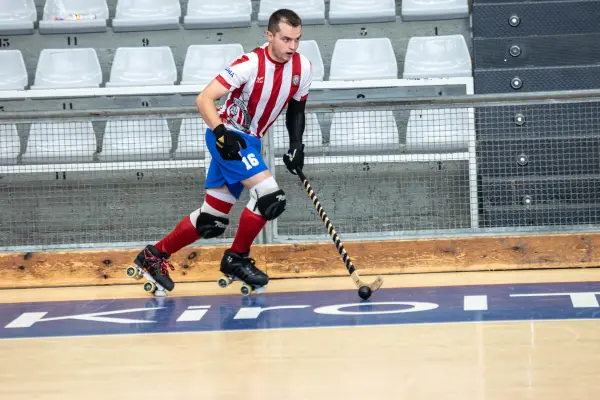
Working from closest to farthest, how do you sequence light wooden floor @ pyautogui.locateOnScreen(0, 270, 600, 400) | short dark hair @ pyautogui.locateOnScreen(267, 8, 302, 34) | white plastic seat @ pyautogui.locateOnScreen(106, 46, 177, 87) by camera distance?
light wooden floor @ pyautogui.locateOnScreen(0, 270, 600, 400) < short dark hair @ pyautogui.locateOnScreen(267, 8, 302, 34) < white plastic seat @ pyautogui.locateOnScreen(106, 46, 177, 87)

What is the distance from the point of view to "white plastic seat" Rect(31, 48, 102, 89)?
29.2 feet

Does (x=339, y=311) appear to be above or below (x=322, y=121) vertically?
below

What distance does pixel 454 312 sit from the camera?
5.32 metres

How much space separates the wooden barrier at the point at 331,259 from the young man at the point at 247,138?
596 millimetres

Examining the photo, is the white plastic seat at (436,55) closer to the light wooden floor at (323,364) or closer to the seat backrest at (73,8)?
the seat backrest at (73,8)

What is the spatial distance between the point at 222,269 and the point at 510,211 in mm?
2186

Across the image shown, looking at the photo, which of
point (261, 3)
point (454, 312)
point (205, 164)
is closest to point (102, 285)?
point (205, 164)

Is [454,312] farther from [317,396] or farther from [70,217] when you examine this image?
[70,217]

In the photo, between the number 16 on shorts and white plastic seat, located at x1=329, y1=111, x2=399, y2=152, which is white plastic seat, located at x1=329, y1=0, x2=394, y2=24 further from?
the number 16 on shorts

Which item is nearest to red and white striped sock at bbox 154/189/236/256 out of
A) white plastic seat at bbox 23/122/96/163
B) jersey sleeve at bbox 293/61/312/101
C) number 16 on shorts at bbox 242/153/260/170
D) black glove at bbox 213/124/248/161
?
number 16 on shorts at bbox 242/153/260/170

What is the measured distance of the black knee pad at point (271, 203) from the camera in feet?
→ 19.3

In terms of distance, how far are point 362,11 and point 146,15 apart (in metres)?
1.85

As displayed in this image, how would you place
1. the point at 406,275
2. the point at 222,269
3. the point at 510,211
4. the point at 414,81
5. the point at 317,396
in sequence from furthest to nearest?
the point at 414,81, the point at 510,211, the point at 406,275, the point at 222,269, the point at 317,396

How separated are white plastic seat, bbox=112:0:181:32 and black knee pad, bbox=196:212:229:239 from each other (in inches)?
130
